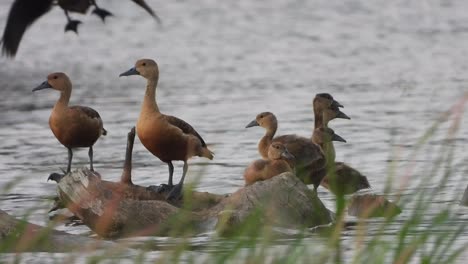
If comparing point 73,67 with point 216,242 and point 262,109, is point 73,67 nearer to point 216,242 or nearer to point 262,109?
point 262,109

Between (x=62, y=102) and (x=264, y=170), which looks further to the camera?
(x=62, y=102)

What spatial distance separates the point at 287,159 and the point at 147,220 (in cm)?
161

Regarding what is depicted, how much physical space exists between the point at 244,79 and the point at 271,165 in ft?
27.0

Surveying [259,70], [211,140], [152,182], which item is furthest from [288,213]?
[259,70]

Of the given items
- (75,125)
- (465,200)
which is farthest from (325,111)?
→ (465,200)

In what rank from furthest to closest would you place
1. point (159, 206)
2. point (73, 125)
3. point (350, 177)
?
point (73, 125), point (350, 177), point (159, 206)

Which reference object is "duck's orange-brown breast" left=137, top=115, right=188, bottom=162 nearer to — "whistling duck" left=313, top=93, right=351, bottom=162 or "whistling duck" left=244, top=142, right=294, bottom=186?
"whistling duck" left=244, top=142, right=294, bottom=186

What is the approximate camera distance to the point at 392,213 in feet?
18.3

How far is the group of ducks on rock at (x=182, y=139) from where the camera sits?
10.0 m

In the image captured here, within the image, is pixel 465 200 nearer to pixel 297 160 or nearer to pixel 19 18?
pixel 297 160

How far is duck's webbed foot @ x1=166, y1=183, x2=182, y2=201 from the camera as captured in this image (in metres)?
9.89

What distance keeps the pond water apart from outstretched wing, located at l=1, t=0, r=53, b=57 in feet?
3.32

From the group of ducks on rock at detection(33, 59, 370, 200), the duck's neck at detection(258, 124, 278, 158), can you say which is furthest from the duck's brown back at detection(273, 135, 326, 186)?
the duck's neck at detection(258, 124, 278, 158)

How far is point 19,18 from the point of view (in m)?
13.5
